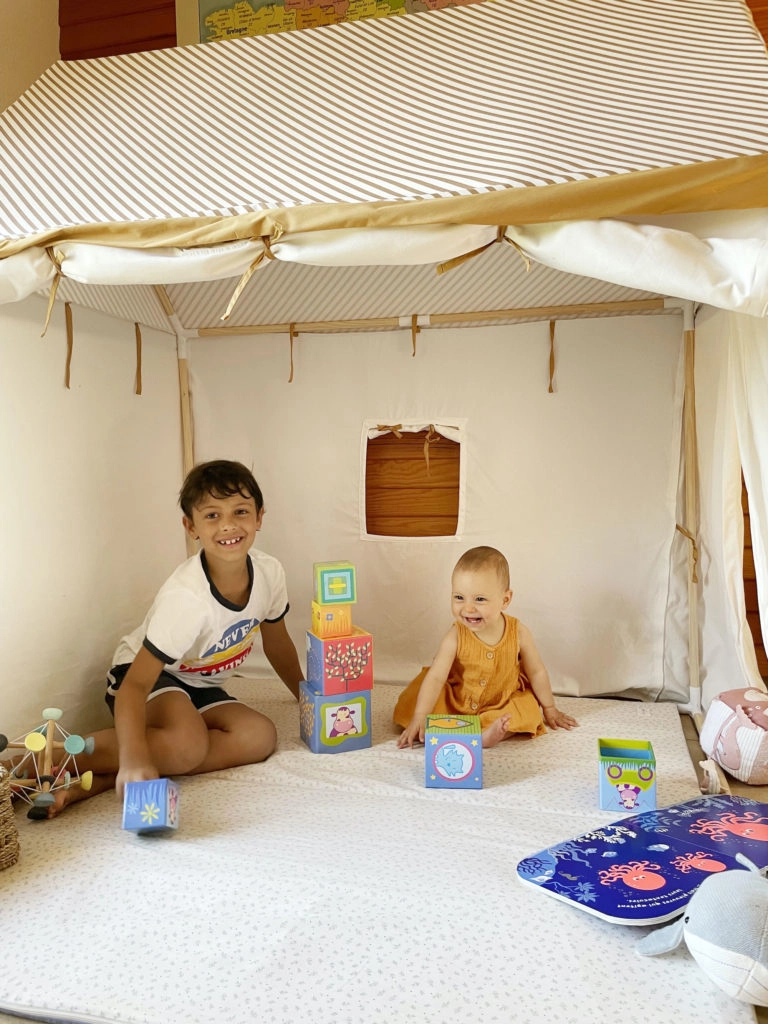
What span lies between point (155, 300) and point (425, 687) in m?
1.51

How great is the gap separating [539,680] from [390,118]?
59.2 inches

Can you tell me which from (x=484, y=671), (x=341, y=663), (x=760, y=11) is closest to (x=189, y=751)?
(x=341, y=663)

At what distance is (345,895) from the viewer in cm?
148

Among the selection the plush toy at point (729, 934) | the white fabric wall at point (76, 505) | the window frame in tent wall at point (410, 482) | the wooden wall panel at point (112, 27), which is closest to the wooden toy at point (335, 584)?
the window frame in tent wall at point (410, 482)

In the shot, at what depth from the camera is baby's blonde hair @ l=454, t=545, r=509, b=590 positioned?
2235 millimetres

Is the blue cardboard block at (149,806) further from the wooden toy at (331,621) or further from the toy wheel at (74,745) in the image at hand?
the wooden toy at (331,621)

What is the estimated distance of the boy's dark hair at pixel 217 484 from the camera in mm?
2188

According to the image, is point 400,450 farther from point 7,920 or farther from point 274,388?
point 7,920

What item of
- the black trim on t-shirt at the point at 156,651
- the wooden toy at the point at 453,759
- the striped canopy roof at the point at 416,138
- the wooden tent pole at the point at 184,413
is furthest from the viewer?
the wooden tent pole at the point at 184,413

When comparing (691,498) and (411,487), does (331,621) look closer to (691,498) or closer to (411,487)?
(411,487)

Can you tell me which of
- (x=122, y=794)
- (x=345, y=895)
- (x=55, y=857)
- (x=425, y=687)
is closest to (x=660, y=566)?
(x=425, y=687)

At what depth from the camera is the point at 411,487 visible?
2758 millimetres

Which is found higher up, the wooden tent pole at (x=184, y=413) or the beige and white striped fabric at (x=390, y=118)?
the beige and white striped fabric at (x=390, y=118)

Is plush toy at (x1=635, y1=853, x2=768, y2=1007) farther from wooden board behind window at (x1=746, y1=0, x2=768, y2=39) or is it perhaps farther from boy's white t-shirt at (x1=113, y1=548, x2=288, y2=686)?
wooden board behind window at (x1=746, y1=0, x2=768, y2=39)
